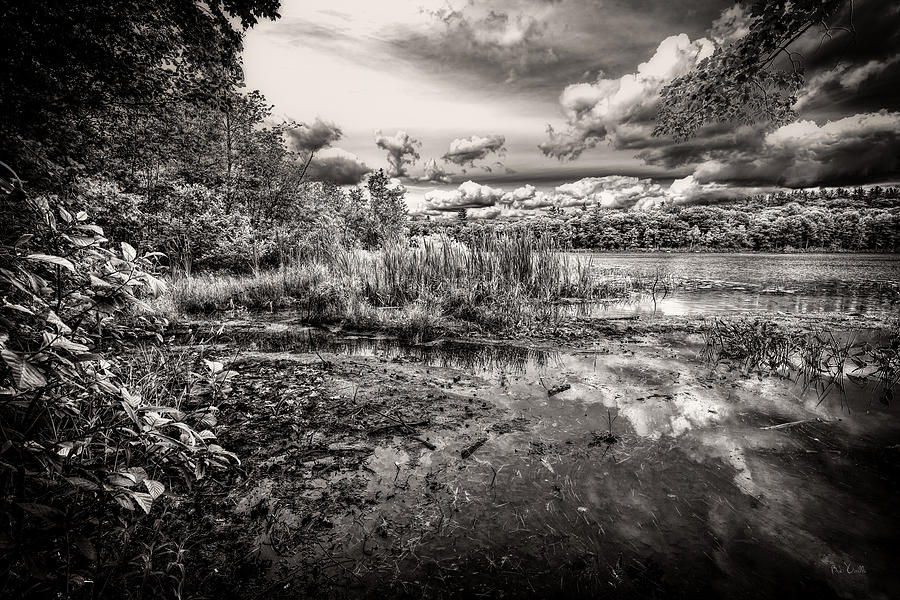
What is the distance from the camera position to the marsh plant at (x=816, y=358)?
3947 millimetres

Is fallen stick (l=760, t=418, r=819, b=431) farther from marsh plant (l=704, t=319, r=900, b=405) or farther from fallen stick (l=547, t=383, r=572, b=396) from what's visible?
fallen stick (l=547, t=383, r=572, b=396)

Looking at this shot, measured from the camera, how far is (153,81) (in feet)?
20.8

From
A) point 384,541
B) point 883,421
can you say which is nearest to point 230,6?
point 384,541

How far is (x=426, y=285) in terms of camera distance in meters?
9.30

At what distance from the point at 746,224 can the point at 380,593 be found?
354ft

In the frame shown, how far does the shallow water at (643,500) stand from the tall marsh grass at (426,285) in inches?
158

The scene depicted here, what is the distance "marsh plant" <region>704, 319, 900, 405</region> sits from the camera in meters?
3.95

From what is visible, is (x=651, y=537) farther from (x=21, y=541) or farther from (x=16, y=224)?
(x=16, y=224)

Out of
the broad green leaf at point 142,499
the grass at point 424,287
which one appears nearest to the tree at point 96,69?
the grass at point 424,287

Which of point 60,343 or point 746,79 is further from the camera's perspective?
point 746,79

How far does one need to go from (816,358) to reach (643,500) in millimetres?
4102

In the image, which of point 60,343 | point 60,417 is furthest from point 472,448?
point 60,343
